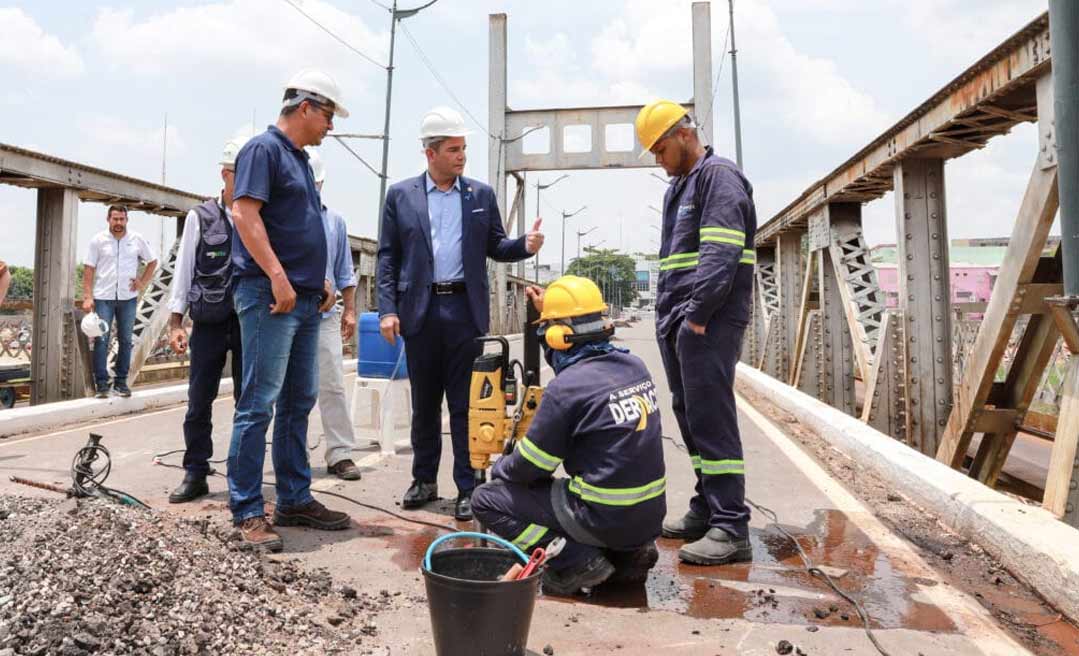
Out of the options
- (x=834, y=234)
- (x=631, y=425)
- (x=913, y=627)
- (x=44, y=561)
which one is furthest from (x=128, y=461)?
(x=834, y=234)

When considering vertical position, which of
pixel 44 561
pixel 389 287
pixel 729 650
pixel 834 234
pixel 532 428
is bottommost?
pixel 729 650

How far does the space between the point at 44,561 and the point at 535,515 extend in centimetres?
176

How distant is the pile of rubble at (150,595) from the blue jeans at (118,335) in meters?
5.75

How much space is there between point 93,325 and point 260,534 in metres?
5.96

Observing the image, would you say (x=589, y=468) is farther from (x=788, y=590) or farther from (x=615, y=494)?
(x=788, y=590)

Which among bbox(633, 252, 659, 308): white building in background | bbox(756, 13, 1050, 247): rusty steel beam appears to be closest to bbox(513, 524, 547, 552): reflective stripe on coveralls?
bbox(756, 13, 1050, 247): rusty steel beam

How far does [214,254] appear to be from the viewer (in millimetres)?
4562

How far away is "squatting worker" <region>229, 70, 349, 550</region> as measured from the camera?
3.52 m

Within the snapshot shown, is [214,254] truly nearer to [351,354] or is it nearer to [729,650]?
[729,650]

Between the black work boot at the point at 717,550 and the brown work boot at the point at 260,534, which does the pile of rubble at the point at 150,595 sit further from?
the black work boot at the point at 717,550

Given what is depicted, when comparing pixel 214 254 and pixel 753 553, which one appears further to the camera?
pixel 214 254

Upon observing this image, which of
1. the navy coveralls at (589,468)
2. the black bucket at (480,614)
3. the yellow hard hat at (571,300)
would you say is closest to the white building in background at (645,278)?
the yellow hard hat at (571,300)

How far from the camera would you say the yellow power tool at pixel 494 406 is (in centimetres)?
355

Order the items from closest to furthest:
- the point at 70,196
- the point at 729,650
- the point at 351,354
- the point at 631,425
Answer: the point at 729,650 < the point at 631,425 < the point at 70,196 < the point at 351,354
